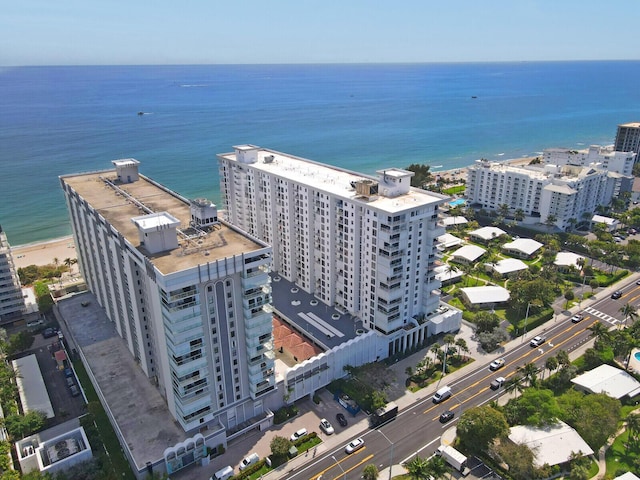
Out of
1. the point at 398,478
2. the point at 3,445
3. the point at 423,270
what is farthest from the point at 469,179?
the point at 3,445

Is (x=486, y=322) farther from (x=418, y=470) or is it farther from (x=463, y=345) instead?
(x=418, y=470)

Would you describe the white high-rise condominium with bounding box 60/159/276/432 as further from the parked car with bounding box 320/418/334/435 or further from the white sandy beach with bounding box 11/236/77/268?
the white sandy beach with bounding box 11/236/77/268

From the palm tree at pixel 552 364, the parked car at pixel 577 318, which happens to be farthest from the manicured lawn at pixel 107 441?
the parked car at pixel 577 318

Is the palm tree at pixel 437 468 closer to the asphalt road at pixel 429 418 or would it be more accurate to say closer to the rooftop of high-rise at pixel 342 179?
the asphalt road at pixel 429 418

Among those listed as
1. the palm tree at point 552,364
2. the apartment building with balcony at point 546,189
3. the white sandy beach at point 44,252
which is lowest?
the white sandy beach at point 44,252

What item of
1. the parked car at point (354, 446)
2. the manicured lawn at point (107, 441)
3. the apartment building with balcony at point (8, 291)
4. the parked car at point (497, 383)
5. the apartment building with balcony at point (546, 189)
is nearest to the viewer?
the manicured lawn at point (107, 441)
